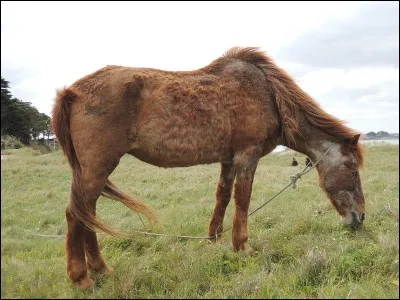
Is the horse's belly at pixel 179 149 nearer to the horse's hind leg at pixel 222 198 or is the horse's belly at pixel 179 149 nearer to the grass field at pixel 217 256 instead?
the horse's hind leg at pixel 222 198

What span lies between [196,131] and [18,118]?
2.02 metres

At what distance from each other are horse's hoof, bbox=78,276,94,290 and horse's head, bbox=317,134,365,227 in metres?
3.39

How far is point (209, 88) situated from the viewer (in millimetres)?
4672

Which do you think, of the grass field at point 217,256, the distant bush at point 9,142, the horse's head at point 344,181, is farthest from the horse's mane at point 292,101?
the distant bush at point 9,142

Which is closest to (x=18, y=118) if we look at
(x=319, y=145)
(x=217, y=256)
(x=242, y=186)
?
(x=217, y=256)

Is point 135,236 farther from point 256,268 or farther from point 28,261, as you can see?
point 256,268

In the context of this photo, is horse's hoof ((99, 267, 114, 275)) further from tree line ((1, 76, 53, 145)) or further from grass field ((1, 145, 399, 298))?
tree line ((1, 76, 53, 145))

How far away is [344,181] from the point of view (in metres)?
5.18

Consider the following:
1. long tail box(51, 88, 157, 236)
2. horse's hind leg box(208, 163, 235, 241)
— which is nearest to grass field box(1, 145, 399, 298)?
horse's hind leg box(208, 163, 235, 241)

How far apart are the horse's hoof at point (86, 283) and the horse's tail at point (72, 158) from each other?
1.51ft

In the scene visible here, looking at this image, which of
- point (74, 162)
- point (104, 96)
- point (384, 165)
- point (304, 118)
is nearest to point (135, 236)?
point (74, 162)

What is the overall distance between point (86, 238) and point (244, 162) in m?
2.14

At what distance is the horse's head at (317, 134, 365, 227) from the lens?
5195mm

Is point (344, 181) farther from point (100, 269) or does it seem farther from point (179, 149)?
point (100, 269)
